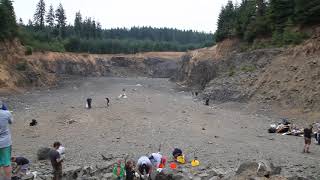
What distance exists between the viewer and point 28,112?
39.7 m

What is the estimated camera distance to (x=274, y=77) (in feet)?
149

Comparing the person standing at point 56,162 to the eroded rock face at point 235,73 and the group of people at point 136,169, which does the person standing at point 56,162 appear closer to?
the group of people at point 136,169

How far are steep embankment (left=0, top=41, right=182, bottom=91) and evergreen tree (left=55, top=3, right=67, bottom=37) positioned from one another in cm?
2027

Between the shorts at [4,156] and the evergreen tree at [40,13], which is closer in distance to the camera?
the shorts at [4,156]

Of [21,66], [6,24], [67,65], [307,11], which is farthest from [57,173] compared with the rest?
[67,65]

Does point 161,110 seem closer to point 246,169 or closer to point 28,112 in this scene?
point 28,112

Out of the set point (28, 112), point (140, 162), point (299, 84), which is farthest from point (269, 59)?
point (140, 162)

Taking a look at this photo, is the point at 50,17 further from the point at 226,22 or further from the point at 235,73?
the point at 235,73

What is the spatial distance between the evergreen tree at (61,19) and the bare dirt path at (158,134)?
99.7 meters

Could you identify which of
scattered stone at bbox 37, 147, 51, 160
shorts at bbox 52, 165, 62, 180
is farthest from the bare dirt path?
shorts at bbox 52, 165, 62, 180

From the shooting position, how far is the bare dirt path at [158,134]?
2086 cm

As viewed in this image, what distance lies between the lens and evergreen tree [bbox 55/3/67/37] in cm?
13962

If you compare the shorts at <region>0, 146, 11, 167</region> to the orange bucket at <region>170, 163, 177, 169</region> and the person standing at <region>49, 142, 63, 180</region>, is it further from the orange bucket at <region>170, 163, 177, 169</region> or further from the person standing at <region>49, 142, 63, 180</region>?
the orange bucket at <region>170, 163, 177, 169</region>

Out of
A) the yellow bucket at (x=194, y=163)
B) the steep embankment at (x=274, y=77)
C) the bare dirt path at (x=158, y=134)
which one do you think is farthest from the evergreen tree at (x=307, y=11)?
the yellow bucket at (x=194, y=163)
